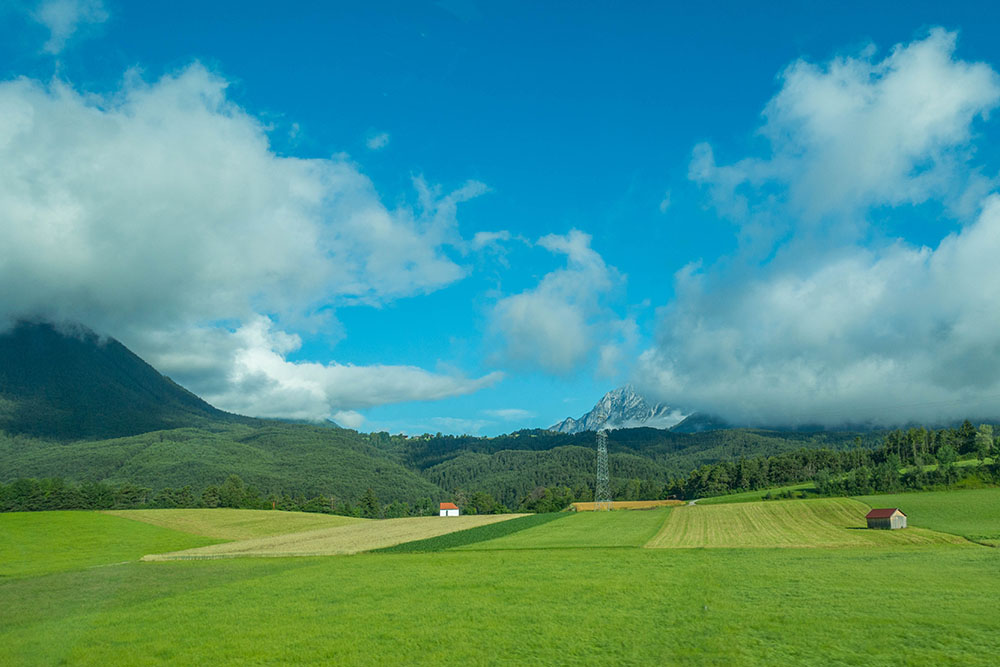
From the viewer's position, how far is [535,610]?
28.3 m

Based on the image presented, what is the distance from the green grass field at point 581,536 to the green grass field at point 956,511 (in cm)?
3169

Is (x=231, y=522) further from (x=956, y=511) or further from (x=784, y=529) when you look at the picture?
(x=956, y=511)

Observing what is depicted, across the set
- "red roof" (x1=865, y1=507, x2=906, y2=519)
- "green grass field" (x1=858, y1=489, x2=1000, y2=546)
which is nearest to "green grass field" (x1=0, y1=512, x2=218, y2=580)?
"red roof" (x1=865, y1=507, x2=906, y2=519)

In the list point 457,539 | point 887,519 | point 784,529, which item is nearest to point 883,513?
point 887,519

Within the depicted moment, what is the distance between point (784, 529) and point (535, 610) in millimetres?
59216

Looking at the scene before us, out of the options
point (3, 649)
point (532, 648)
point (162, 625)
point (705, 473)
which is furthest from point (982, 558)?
point (705, 473)

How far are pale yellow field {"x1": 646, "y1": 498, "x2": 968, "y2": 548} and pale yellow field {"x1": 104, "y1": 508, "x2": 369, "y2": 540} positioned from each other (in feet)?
214

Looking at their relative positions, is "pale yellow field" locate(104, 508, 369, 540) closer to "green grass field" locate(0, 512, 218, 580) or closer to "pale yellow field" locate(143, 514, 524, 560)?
"green grass field" locate(0, 512, 218, 580)

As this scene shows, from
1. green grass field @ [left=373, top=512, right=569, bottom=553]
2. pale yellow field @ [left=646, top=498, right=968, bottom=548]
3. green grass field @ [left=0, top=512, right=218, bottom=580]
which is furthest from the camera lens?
green grass field @ [left=373, top=512, right=569, bottom=553]

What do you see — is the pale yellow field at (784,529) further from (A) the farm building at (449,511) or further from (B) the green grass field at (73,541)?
(A) the farm building at (449,511)

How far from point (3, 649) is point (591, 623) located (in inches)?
915

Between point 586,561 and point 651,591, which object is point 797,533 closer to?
point 586,561

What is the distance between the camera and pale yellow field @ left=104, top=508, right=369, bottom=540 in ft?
323

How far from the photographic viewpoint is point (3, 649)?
23.7 m
